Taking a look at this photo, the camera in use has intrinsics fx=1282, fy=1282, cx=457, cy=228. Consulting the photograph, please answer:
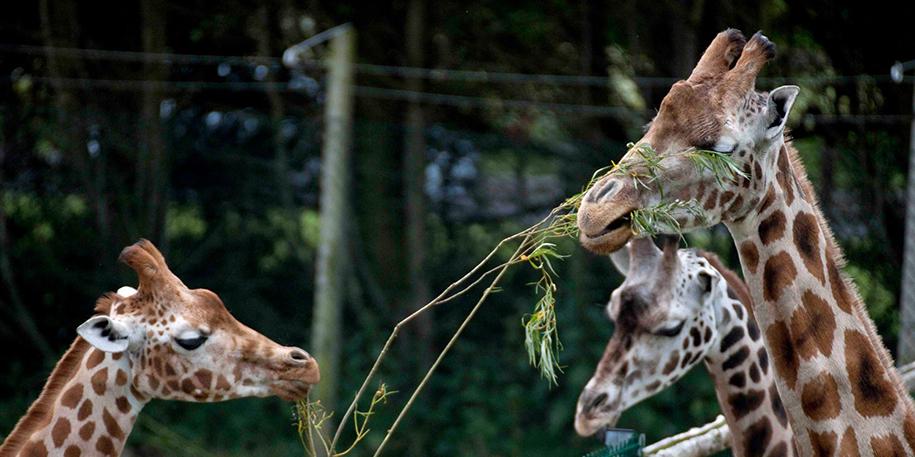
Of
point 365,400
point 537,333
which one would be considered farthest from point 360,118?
point 537,333

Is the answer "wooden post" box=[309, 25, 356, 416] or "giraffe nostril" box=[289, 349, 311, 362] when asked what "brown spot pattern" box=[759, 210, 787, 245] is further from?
"wooden post" box=[309, 25, 356, 416]

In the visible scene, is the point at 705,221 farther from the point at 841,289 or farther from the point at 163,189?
the point at 163,189

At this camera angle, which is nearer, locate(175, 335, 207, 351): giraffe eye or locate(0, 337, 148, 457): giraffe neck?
locate(0, 337, 148, 457): giraffe neck

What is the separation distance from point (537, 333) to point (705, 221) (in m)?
0.54

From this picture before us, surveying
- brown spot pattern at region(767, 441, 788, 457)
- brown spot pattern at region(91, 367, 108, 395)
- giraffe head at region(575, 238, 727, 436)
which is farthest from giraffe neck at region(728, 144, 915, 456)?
brown spot pattern at region(91, 367, 108, 395)

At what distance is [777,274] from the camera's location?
3.33 meters

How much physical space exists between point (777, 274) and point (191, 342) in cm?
180

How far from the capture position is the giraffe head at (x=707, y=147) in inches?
122

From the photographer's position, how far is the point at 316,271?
8.55 metres

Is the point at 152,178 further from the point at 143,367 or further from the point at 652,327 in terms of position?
the point at 652,327

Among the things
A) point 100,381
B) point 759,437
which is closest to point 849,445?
point 759,437

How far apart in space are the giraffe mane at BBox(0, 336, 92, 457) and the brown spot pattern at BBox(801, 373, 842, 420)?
7.13 feet

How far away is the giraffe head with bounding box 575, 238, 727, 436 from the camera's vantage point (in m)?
4.41

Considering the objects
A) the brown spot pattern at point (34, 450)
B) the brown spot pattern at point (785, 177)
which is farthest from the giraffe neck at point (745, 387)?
the brown spot pattern at point (34, 450)
